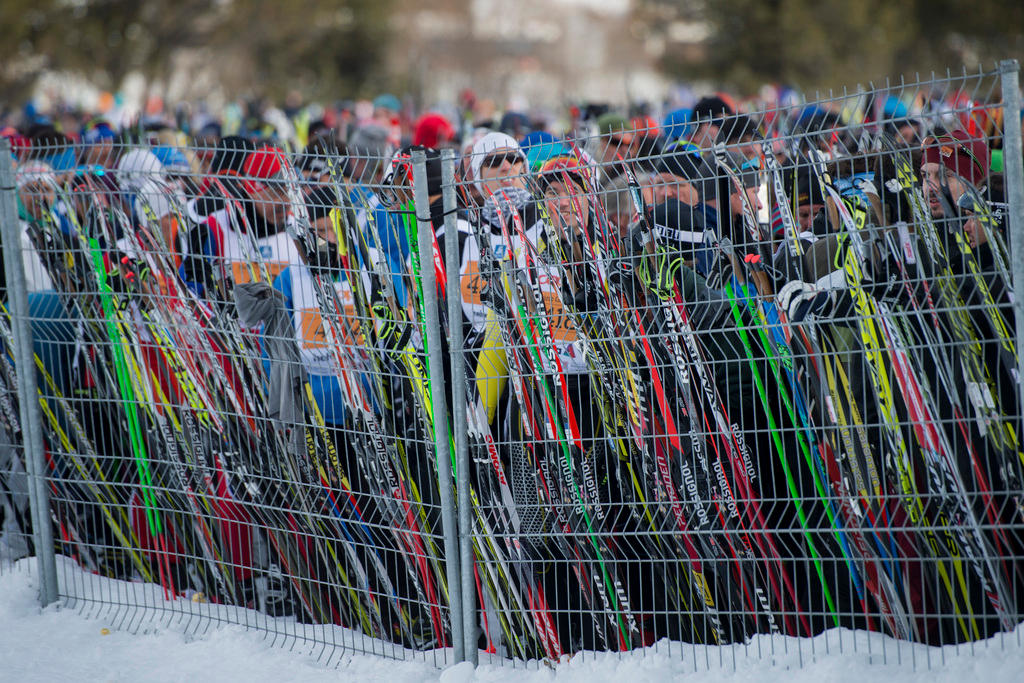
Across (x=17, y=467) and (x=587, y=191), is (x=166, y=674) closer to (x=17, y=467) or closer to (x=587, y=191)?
(x=17, y=467)

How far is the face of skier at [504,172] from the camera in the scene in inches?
130

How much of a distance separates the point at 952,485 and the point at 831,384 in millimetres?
506

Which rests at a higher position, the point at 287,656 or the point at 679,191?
the point at 679,191

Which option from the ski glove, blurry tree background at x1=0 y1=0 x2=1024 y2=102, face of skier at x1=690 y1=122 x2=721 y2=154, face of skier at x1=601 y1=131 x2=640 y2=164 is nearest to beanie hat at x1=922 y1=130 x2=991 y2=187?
the ski glove

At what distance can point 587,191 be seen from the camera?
10.9 feet

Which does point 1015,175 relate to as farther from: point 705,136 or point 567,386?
point 567,386

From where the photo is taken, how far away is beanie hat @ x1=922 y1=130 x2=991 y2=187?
2920mm

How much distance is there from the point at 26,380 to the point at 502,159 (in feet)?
7.51

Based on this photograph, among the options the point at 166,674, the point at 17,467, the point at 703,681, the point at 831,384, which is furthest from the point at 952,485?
the point at 17,467

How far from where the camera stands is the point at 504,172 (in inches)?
162

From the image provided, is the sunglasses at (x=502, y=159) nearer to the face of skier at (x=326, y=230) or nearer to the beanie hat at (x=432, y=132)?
the face of skier at (x=326, y=230)

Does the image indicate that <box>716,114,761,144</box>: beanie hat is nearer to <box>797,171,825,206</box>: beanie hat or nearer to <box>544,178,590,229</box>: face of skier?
<box>797,171,825,206</box>: beanie hat

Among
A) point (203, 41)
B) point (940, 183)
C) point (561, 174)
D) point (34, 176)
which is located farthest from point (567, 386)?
point (203, 41)

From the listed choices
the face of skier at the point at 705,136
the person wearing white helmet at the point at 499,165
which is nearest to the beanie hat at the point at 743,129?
the face of skier at the point at 705,136
